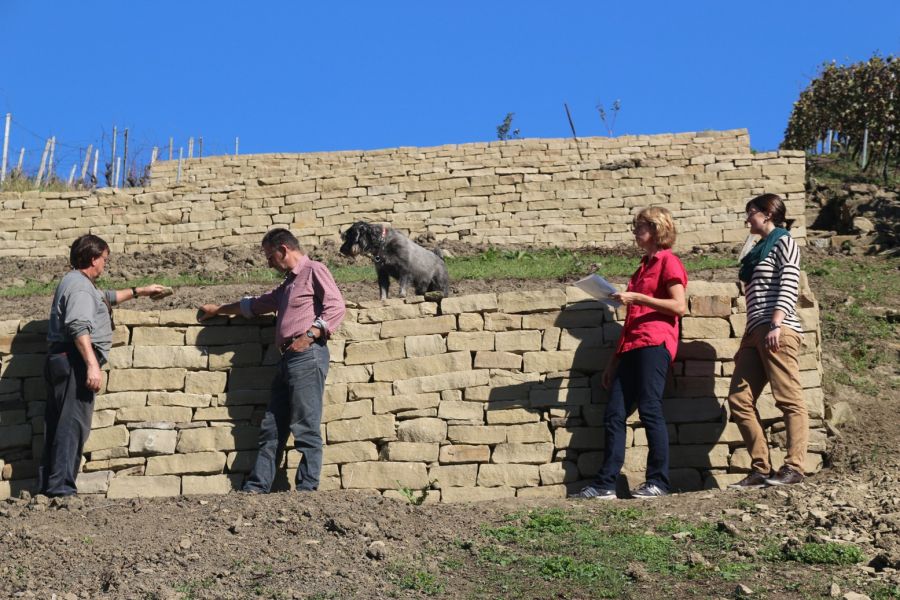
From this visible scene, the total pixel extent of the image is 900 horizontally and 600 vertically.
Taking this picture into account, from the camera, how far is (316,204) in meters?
16.1

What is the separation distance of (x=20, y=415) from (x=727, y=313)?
4.80 metres

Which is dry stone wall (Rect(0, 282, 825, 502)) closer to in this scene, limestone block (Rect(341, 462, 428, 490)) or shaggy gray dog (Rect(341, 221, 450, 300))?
limestone block (Rect(341, 462, 428, 490))

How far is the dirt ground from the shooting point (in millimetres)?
5375

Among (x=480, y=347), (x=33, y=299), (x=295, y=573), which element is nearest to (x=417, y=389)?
(x=480, y=347)

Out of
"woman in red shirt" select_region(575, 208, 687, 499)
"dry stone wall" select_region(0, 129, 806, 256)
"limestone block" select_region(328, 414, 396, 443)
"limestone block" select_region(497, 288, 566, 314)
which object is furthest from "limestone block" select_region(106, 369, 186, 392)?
"dry stone wall" select_region(0, 129, 806, 256)

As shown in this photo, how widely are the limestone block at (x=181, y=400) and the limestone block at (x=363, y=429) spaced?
0.88m

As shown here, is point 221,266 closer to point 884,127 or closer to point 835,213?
point 835,213

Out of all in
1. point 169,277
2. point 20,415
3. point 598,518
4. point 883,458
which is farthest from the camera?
point 169,277

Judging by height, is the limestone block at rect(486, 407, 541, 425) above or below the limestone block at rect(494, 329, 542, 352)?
below

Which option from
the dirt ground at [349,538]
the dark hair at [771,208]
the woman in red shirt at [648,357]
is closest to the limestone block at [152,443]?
the dirt ground at [349,538]

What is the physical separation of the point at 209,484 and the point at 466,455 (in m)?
1.68

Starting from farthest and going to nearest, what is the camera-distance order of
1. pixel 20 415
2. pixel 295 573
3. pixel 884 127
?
pixel 884 127
pixel 20 415
pixel 295 573

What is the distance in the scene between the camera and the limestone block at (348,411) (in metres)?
7.53

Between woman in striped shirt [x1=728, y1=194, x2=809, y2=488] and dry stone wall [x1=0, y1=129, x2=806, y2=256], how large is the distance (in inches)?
296
